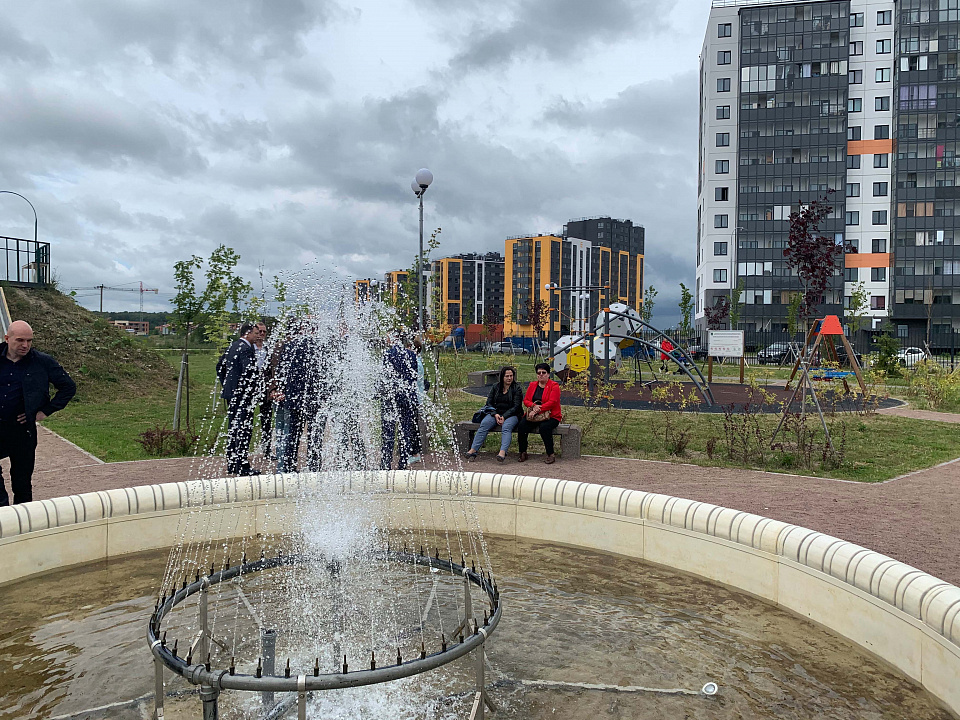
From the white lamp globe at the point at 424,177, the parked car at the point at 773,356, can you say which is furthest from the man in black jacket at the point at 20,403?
the parked car at the point at 773,356

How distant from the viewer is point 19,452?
6039 millimetres

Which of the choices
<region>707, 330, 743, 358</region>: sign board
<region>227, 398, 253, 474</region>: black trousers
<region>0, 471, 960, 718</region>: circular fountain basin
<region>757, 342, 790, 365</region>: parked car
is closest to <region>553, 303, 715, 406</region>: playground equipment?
<region>707, 330, 743, 358</region>: sign board

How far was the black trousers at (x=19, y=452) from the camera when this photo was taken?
5.95 m

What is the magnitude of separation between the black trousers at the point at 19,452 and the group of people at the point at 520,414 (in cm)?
522

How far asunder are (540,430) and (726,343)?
20699 millimetres

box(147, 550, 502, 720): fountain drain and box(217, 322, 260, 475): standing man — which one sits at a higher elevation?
box(217, 322, 260, 475): standing man

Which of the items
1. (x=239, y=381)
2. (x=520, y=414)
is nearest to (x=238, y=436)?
(x=239, y=381)

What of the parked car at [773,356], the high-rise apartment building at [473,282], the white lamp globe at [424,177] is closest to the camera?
the white lamp globe at [424,177]

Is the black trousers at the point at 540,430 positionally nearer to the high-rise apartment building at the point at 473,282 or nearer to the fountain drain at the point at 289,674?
the fountain drain at the point at 289,674

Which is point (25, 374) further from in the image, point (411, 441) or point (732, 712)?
point (732, 712)

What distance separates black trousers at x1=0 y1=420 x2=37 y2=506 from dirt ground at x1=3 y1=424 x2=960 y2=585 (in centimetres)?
126

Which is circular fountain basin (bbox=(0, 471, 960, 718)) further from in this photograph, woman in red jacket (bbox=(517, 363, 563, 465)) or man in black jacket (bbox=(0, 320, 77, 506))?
woman in red jacket (bbox=(517, 363, 563, 465))

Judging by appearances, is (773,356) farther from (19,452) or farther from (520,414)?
(19,452)

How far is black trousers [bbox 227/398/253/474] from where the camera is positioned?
8.11m
